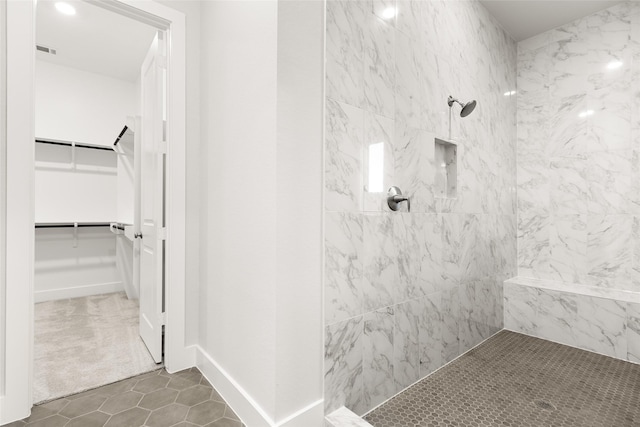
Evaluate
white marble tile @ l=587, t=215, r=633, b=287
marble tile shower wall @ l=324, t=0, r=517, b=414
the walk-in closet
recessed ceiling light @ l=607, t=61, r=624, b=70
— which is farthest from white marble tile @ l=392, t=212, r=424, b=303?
recessed ceiling light @ l=607, t=61, r=624, b=70

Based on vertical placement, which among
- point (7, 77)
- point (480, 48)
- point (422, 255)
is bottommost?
point (422, 255)

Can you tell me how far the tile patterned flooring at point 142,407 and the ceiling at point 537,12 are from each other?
358 cm

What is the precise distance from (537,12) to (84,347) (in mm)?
4691

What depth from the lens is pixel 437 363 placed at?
6.77 feet

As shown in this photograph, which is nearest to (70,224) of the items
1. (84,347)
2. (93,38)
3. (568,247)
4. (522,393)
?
(84,347)

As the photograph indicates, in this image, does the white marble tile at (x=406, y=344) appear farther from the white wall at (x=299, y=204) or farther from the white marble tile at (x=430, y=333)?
the white wall at (x=299, y=204)

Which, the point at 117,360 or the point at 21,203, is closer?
the point at 21,203

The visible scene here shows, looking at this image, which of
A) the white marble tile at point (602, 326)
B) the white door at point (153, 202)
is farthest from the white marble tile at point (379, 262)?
the white marble tile at point (602, 326)

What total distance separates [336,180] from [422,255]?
870mm

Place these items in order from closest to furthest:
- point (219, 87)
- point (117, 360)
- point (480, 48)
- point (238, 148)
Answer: point (238, 148), point (219, 87), point (117, 360), point (480, 48)

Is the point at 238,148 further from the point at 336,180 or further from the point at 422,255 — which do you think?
the point at 422,255

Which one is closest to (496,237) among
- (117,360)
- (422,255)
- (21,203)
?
(422,255)

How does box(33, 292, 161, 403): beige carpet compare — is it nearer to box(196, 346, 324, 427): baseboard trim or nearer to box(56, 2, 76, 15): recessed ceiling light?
box(196, 346, 324, 427): baseboard trim

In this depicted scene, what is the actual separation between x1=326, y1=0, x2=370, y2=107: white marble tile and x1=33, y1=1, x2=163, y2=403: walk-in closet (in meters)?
1.85
